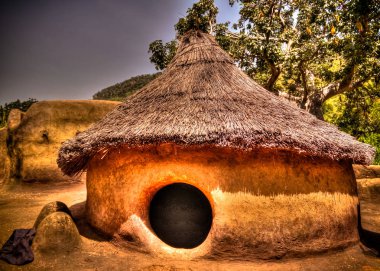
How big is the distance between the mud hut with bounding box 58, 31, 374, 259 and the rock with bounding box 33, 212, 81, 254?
0.62m

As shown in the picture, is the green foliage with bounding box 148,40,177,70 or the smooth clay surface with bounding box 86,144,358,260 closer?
the smooth clay surface with bounding box 86,144,358,260

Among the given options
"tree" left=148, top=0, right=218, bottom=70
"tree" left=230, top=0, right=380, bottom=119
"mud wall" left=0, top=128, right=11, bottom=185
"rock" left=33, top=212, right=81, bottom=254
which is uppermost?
"tree" left=148, top=0, right=218, bottom=70

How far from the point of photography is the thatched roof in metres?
3.88

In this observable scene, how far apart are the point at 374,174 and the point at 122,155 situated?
29.4 feet

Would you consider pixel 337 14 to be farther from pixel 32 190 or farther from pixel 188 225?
pixel 32 190

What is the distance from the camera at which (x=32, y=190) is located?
9016mm

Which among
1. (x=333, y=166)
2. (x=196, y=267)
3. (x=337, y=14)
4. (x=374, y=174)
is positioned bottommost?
(x=196, y=267)

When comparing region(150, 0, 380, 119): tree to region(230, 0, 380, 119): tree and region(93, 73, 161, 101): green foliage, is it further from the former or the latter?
region(93, 73, 161, 101): green foliage

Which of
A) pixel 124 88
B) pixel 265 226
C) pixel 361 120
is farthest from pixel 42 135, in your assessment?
pixel 124 88

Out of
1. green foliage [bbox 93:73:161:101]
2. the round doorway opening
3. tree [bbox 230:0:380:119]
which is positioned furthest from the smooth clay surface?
green foliage [bbox 93:73:161:101]

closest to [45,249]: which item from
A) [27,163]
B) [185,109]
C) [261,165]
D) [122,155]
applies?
[122,155]

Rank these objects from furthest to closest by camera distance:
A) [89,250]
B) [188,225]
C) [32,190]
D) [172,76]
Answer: [32,190]
[172,76]
[188,225]
[89,250]

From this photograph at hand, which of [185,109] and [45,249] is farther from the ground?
[185,109]

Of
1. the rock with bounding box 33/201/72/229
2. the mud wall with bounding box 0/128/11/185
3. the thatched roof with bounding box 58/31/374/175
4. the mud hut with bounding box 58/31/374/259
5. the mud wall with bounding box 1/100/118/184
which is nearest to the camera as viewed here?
the thatched roof with bounding box 58/31/374/175
